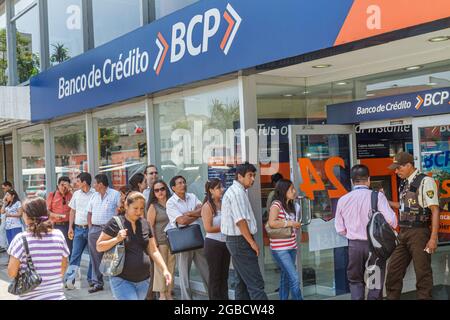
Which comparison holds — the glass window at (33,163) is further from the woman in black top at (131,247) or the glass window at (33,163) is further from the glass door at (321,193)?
the woman in black top at (131,247)

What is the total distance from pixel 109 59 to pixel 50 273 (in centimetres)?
508

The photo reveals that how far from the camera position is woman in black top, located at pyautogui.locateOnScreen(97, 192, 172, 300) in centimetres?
464

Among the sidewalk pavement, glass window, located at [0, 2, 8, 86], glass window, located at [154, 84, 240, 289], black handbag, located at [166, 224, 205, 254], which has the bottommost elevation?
the sidewalk pavement

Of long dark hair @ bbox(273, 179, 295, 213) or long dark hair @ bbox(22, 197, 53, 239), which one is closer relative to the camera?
long dark hair @ bbox(22, 197, 53, 239)

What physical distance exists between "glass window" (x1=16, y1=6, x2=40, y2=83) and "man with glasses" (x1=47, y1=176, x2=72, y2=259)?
4360mm

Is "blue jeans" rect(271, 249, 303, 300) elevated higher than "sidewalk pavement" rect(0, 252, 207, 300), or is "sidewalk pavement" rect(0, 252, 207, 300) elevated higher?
"blue jeans" rect(271, 249, 303, 300)

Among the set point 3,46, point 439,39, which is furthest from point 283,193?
point 3,46

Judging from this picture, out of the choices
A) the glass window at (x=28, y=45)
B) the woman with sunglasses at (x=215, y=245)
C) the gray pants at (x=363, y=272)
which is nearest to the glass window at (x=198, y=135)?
the woman with sunglasses at (x=215, y=245)

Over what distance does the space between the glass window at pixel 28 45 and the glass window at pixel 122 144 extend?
11.0 ft

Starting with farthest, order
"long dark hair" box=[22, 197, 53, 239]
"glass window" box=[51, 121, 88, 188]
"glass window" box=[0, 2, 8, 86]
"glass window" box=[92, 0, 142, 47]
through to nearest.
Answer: "glass window" box=[0, 2, 8, 86], "glass window" box=[51, 121, 88, 188], "glass window" box=[92, 0, 142, 47], "long dark hair" box=[22, 197, 53, 239]

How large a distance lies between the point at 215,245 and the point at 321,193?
1.52 meters

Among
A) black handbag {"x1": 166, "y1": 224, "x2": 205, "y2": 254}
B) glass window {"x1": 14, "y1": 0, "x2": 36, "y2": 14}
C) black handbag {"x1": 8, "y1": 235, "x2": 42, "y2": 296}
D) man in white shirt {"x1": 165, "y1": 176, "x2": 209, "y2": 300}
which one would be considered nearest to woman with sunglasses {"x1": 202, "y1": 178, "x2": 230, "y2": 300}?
black handbag {"x1": 166, "y1": 224, "x2": 205, "y2": 254}

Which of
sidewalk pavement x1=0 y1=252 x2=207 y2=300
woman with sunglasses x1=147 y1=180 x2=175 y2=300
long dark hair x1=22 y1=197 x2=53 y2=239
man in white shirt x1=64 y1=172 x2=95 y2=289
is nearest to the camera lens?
long dark hair x1=22 y1=197 x2=53 y2=239

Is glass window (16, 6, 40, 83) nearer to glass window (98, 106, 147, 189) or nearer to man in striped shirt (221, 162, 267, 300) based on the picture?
glass window (98, 106, 147, 189)
